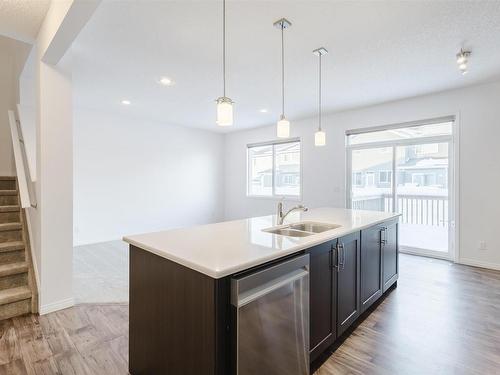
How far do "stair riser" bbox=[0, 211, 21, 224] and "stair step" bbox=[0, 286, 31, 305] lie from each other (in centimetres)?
94

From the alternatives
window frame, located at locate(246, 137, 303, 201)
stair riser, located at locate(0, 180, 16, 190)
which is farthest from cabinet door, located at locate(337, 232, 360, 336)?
stair riser, located at locate(0, 180, 16, 190)

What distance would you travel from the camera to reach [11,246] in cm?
282

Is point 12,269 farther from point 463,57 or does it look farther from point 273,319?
point 463,57

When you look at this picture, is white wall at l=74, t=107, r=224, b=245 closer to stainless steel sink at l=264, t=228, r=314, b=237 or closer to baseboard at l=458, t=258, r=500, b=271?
stainless steel sink at l=264, t=228, r=314, b=237

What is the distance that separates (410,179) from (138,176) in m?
5.29

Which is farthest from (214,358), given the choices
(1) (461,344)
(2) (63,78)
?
(2) (63,78)

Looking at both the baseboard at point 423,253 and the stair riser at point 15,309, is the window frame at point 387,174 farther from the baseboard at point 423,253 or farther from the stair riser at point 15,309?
the stair riser at point 15,309

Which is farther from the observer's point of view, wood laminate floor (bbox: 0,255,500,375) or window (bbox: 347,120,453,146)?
window (bbox: 347,120,453,146)

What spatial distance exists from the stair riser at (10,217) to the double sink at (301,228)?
3056 millimetres

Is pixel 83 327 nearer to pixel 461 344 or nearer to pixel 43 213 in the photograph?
pixel 43 213

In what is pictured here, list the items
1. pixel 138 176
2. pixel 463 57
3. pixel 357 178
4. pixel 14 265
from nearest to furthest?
pixel 14 265 → pixel 463 57 → pixel 357 178 → pixel 138 176

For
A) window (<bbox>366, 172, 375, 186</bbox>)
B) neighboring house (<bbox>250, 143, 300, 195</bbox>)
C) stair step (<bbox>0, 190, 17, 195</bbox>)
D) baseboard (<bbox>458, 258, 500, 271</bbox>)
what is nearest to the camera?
stair step (<bbox>0, 190, 17, 195</bbox>)

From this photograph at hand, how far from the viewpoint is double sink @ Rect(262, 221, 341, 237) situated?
91.2 inches

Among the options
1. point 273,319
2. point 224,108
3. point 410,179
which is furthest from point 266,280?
point 410,179
